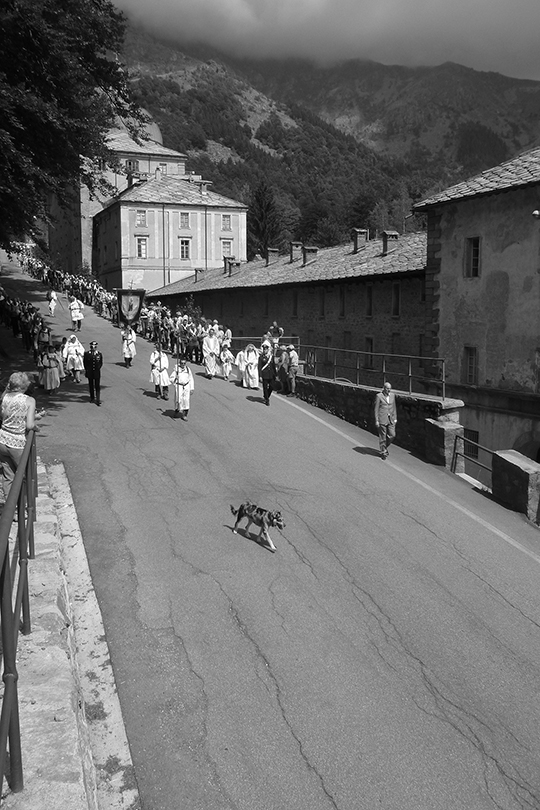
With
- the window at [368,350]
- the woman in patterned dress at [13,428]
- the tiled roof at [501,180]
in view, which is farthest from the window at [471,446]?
the woman in patterned dress at [13,428]

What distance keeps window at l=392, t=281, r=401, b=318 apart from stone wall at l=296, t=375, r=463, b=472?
11.4 meters

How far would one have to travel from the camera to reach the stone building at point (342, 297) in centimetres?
3278

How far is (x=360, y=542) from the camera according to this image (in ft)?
35.2

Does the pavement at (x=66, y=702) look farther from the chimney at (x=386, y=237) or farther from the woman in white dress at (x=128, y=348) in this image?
the chimney at (x=386, y=237)

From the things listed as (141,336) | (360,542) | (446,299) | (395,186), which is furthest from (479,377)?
(395,186)

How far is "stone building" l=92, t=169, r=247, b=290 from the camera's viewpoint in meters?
65.6

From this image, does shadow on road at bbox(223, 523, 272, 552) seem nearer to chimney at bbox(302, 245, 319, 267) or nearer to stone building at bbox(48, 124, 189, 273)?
chimney at bbox(302, 245, 319, 267)

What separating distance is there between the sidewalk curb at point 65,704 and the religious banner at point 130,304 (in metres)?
30.0

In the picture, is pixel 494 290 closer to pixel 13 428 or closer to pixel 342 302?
pixel 342 302

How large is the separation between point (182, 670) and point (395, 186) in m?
132

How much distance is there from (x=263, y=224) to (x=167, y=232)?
102 ft

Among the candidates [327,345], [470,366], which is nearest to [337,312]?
[327,345]

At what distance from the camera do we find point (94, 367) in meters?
19.4

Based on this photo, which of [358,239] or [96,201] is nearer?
[358,239]
